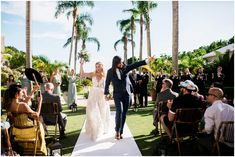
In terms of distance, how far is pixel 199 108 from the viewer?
597 cm

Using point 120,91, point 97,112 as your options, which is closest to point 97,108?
point 97,112

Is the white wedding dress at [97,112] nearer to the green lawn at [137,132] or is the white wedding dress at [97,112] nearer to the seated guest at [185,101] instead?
the green lawn at [137,132]

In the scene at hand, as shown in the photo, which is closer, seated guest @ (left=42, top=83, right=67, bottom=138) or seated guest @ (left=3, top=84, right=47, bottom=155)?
seated guest @ (left=3, top=84, right=47, bottom=155)

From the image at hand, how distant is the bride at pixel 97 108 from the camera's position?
25.3 ft

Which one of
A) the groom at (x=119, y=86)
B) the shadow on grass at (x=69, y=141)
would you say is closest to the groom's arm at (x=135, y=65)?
the groom at (x=119, y=86)

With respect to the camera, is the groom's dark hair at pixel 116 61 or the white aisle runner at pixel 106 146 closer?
the white aisle runner at pixel 106 146

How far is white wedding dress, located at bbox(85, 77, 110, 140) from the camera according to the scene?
770 cm

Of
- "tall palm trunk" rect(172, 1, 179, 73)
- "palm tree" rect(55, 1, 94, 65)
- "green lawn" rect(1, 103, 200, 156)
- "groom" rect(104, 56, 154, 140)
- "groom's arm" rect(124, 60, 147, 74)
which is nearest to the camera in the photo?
"green lawn" rect(1, 103, 200, 156)

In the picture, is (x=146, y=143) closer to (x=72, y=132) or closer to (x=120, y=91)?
(x=120, y=91)

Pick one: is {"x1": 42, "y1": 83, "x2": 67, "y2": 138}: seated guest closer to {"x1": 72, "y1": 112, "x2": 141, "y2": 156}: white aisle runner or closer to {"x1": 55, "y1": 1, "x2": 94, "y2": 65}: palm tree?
{"x1": 72, "y1": 112, "x2": 141, "y2": 156}: white aisle runner

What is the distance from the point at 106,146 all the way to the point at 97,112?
1.20 m

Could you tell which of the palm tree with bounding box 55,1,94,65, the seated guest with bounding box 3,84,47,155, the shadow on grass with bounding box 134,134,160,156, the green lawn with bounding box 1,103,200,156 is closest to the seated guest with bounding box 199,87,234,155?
the green lawn with bounding box 1,103,200,156

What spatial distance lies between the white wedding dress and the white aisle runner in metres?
0.18

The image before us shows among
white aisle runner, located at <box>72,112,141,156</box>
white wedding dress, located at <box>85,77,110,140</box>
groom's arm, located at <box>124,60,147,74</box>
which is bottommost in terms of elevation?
white aisle runner, located at <box>72,112,141,156</box>
